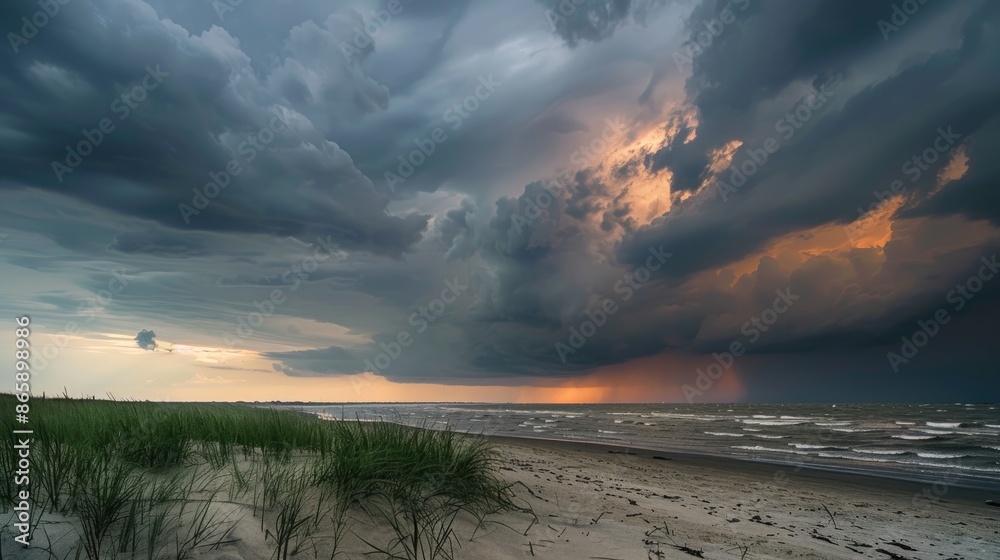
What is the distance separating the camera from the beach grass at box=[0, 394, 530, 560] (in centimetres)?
371

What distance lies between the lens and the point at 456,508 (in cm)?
509

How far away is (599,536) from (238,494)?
3426 millimetres

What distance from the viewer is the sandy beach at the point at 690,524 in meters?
4.16

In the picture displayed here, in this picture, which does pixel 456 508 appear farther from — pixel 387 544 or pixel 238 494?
pixel 238 494

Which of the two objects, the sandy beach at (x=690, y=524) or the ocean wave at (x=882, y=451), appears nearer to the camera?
the sandy beach at (x=690, y=524)

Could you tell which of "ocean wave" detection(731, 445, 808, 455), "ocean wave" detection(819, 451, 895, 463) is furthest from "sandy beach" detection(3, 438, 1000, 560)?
"ocean wave" detection(731, 445, 808, 455)

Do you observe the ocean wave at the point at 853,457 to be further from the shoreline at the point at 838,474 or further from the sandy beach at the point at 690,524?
the sandy beach at the point at 690,524

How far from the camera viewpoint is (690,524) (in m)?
6.58

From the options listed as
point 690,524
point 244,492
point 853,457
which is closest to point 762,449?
point 853,457

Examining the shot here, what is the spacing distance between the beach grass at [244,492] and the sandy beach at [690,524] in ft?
0.19

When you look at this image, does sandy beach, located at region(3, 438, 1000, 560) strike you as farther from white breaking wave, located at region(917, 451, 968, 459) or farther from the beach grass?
white breaking wave, located at region(917, 451, 968, 459)

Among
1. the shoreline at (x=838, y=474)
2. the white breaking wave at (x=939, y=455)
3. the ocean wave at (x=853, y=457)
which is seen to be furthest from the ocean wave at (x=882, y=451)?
the shoreline at (x=838, y=474)

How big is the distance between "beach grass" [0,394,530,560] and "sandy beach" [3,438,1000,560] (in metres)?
0.06

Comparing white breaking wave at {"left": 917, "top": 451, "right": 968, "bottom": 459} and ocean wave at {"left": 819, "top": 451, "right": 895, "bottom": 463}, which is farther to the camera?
white breaking wave at {"left": 917, "top": 451, "right": 968, "bottom": 459}
